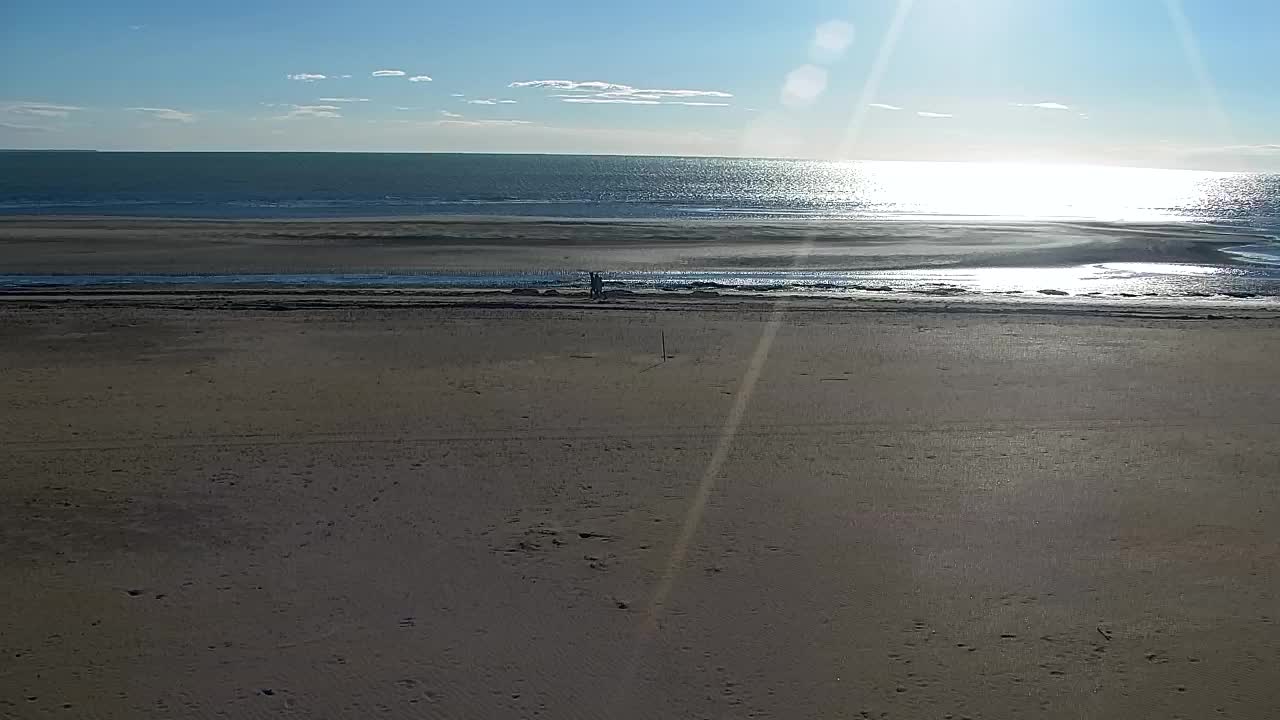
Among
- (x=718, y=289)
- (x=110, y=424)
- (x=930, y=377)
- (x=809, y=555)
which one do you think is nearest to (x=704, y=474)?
(x=809, y=555)

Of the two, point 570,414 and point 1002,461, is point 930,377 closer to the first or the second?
point 1002,461

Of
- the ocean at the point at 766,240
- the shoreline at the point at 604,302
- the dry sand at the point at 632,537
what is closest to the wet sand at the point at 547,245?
the ocean at the point at 766,240

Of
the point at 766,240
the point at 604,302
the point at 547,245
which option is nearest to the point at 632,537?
the point at 604,302

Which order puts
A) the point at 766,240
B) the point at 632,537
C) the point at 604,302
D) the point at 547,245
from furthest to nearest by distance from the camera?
the point at 766,240, the point at 547,245, the point at 604,302, the point at 632,537

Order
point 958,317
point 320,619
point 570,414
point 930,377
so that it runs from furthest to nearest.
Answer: point 958,317, point 930,377, point 570,414, point 320,619

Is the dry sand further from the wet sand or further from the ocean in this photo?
the wet sand

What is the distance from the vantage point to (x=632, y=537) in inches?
336

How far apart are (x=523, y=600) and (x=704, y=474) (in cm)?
339

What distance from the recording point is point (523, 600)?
731cm

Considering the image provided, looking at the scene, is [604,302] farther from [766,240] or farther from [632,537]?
[766,240]

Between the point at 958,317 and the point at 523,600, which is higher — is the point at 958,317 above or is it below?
above

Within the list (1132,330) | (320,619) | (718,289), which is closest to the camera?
(320,619)

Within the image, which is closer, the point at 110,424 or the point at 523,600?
the point at 523,600

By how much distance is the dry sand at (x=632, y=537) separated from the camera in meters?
6.23
